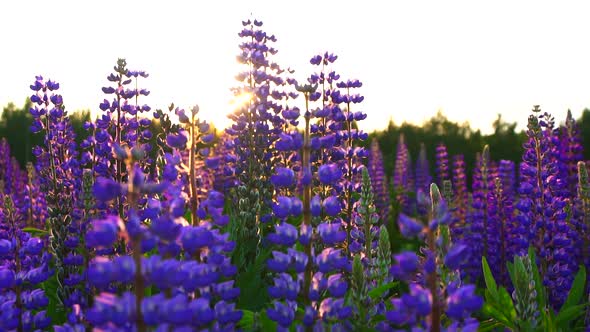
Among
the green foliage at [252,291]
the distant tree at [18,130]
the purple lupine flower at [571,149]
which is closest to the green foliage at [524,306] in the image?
the green foliage at [252,291]

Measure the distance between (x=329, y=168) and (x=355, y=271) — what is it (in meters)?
0.54

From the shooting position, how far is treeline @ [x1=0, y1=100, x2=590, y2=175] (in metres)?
29.3

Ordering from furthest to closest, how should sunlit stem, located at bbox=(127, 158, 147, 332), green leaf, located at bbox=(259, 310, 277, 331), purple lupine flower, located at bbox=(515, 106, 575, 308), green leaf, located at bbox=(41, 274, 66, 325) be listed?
purple lupine flower, located at bbox=(515, 106, 575, 308), green leaf, located at bbox=(41, 274, 66, 325), green leaf, located at bbox=(259, 310, 277, 331), sunlit stem, located at bbox=(127, 158, 147, 332)

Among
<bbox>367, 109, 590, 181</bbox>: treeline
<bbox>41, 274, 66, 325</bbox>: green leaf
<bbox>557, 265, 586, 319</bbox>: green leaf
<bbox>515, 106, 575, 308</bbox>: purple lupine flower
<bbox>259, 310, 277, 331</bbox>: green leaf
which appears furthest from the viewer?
<bbox>367, 109, 590, 181</bbox>: treeline

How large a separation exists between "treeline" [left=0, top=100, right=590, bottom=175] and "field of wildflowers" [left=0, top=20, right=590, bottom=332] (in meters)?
18.9

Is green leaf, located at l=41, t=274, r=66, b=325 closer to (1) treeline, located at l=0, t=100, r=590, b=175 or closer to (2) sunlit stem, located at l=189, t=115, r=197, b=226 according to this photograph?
(2) sunlit stem, located at l=189, t=115, r=197, b=226

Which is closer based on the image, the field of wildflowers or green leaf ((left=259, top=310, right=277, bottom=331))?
the field of wildflowers

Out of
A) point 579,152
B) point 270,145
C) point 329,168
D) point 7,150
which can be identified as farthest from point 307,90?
point 7,150

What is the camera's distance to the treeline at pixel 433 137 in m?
29.3

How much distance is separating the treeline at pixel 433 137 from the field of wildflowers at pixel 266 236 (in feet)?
62.0

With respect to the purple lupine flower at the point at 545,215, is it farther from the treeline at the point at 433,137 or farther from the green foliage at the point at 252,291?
the treeline at the point at 433,137

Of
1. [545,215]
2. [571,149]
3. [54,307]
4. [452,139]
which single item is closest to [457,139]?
[452,139]

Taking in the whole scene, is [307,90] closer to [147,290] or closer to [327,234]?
[327,234]

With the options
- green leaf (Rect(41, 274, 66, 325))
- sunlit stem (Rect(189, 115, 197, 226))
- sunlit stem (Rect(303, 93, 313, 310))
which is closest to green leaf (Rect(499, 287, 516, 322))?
sunlit stem (Rect(303, 93, 313, 310))
